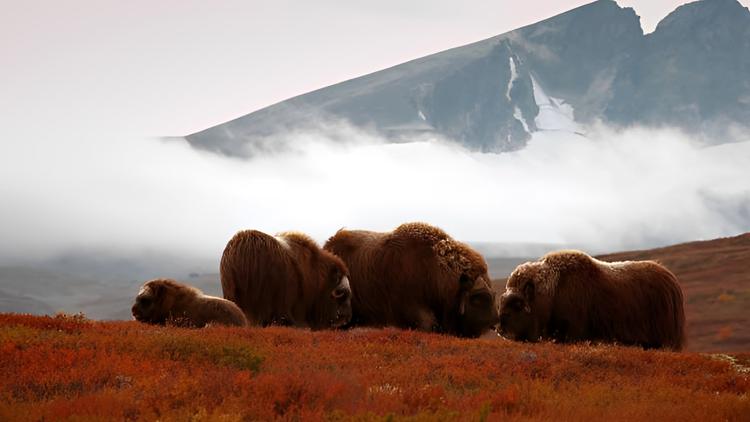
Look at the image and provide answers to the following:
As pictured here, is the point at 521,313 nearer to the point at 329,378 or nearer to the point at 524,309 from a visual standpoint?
the point at 524,309

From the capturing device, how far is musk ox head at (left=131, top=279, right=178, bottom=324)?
19.2 metres

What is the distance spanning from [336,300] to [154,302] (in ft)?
14.1

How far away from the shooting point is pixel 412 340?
15.7 meters

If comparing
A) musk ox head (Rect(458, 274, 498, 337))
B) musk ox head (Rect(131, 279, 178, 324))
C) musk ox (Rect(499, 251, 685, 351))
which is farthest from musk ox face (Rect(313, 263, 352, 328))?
musk ox (Rect(499, 251, 685, 351))

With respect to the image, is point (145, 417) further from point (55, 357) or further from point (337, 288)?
point (337, 288)

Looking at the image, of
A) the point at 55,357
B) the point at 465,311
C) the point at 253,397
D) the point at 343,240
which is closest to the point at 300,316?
the point at 343,240

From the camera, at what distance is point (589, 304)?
18453 millimetres

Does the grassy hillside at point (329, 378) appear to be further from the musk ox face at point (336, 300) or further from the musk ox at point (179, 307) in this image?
the musk ox face at point (336, 300)

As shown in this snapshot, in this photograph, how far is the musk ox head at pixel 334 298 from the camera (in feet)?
64.6

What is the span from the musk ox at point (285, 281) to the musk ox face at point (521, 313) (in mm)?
3854

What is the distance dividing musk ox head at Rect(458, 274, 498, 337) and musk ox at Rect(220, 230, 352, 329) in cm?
276

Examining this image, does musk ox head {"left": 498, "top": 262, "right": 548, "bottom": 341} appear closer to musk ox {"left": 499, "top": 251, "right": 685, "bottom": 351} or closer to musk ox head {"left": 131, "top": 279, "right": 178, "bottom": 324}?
musk ox {"left": 499, "top": 251, "right": 685, "bottom": 351}

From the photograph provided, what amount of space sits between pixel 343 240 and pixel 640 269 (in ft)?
24.1

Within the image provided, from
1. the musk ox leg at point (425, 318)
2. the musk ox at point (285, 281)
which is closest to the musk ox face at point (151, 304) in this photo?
the musk ox at point (285, 281)
